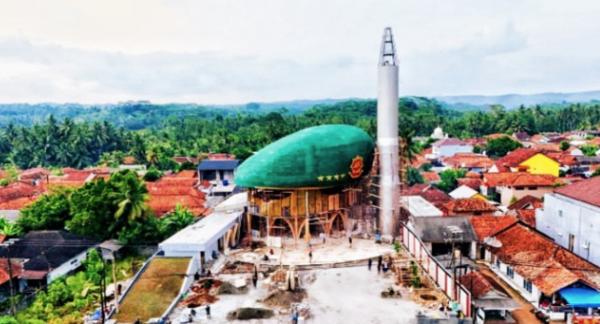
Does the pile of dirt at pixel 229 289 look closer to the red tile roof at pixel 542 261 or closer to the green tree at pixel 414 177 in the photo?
the red tile roof at pixel 542 261

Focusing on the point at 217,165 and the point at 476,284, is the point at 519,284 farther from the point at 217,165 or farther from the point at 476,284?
the point at 217,165

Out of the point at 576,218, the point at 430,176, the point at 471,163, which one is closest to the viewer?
the point at 576,218

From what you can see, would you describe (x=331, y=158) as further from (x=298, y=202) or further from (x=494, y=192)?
(x=494, y=192)

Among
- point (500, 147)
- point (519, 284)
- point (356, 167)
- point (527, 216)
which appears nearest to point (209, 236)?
point (356, 167)

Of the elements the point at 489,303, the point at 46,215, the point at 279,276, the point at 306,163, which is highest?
the point at 306,163

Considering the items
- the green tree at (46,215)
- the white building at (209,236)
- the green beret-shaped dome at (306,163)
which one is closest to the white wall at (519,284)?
the green beret-shaped dome at (306,163)

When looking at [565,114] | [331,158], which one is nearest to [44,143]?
[331,158]

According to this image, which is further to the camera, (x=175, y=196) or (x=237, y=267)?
(x=175, y=196)
